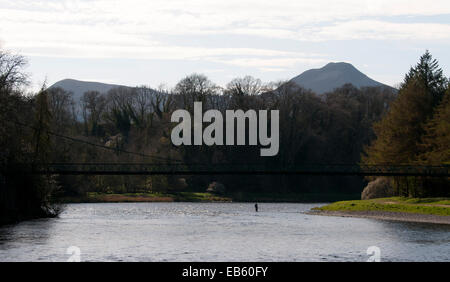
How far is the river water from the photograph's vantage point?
40.8 m

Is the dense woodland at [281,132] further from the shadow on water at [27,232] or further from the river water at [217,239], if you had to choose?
the shadow on water at [27,232]

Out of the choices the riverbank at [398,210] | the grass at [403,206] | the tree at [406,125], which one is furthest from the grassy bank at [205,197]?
the tree at [406,125]

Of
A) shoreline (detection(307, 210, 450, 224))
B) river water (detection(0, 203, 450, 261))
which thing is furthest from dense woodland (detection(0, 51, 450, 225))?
river water (detection(0, 203, 450, 261))

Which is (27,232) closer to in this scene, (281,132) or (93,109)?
(281,132)

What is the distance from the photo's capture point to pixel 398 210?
245 ft

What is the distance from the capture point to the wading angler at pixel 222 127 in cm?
11369

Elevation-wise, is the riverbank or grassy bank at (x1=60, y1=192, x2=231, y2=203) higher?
the riverbank

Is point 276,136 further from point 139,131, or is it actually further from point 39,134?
point 39,134

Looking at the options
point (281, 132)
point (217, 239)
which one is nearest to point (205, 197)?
point (281, 132)

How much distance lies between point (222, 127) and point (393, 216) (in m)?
48.1

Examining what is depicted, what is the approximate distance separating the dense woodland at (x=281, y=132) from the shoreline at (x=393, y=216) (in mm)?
6661

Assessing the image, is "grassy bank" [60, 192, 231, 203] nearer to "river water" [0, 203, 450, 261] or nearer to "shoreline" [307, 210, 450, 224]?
"river water" [0, 203, 450, 261]

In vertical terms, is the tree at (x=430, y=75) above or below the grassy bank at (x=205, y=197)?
above

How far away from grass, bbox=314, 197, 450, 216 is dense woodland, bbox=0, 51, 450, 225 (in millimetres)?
2635
